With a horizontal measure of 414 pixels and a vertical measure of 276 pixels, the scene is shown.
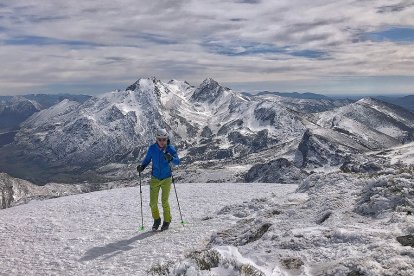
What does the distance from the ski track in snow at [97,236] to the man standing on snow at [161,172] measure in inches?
31.8

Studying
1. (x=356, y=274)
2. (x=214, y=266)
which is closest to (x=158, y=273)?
(x=214, y=266)

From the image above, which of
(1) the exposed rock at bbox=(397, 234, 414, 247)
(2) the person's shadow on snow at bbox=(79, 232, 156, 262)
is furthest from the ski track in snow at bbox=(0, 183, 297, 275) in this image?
(1) the exposed rock at bbox=(397, 234, 414, 247)

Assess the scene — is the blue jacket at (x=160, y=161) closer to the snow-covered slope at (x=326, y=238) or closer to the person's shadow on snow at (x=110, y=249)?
the person's shadow on snow at (x=110, y=249)

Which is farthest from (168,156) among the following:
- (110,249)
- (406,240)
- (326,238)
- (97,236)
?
(406,240)

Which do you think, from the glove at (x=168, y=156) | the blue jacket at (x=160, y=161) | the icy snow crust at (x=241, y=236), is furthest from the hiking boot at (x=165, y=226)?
the glove at (x=168, y=156)

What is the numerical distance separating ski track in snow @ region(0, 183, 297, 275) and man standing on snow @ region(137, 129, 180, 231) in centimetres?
81

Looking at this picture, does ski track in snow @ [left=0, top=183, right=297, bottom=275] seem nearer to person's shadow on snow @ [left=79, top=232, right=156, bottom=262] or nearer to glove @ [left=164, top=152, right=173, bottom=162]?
person's shadow on snow @ [left=79, top=232, right=156, bottom=262]

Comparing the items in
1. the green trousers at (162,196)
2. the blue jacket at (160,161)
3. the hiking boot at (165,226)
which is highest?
the blue jacket at (160,161)

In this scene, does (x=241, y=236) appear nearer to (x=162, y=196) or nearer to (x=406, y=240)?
(x=162, y=196)

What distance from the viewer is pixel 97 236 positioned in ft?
54.6

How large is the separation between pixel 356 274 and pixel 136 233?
35.1 ft

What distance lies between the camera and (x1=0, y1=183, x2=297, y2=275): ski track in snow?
1305 centimetres

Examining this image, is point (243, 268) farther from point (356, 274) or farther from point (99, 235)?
point (99, 235)

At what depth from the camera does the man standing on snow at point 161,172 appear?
17594mm
